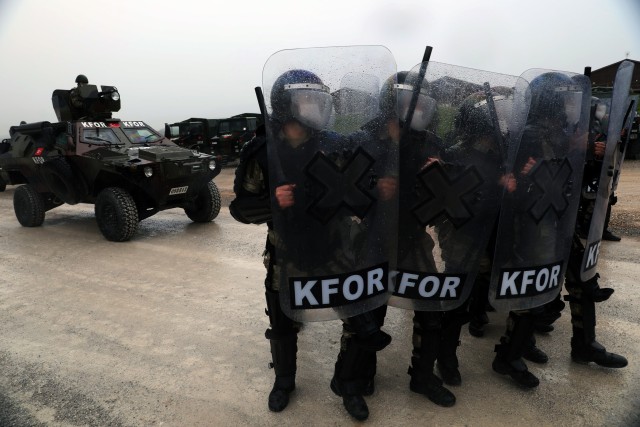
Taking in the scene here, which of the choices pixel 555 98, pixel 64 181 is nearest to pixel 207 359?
pixel 555 98

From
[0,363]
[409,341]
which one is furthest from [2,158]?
[409,341]

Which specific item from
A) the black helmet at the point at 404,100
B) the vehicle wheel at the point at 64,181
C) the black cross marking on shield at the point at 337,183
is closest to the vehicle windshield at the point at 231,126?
the vehicle wheel at the point at 64,181

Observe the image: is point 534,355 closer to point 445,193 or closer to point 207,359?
point 445,193

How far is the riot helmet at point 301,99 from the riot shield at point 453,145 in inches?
15.4

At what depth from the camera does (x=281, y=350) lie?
2.54 meters

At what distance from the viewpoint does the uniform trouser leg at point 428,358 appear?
8.27ft

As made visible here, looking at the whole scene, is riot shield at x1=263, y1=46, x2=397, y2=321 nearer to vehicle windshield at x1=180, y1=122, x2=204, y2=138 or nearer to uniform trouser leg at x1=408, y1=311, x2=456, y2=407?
uniform trouser leg at x1=408, y1=311, x2=456, y2=407

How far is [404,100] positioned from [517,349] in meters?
1.69

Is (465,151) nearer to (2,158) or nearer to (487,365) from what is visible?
(487,365)

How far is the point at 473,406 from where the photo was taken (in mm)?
2484

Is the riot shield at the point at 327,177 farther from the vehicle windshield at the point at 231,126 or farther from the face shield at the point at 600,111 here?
the vehicle windshield at the point at 231,126

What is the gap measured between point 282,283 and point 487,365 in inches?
66.6

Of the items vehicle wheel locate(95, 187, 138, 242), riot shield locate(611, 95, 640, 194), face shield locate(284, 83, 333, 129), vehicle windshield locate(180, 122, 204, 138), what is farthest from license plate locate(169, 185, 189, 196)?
vehicle windshield locate(180, 122, 204, 138)

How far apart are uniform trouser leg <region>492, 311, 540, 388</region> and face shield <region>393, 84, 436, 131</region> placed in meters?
1.34
